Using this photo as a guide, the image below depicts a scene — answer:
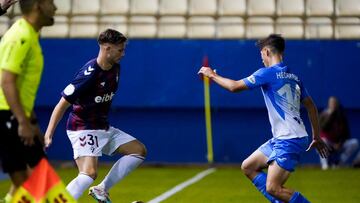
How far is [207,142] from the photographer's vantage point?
20766 mm

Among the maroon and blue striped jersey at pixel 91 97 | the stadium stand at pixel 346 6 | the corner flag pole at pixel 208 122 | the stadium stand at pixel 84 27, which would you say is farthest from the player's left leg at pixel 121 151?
the stadium stand at pixel 346 6

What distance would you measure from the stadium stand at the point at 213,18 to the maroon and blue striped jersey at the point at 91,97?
1098 centimetres

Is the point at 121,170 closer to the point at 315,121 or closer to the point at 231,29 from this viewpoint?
the point at 315,121

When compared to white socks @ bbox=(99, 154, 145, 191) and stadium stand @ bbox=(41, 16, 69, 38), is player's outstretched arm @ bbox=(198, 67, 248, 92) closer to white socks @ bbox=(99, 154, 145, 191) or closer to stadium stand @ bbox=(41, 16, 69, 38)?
white socks @ bbox=(99, 154, 145, 191)

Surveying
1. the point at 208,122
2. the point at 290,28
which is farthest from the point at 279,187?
the point at 290,28

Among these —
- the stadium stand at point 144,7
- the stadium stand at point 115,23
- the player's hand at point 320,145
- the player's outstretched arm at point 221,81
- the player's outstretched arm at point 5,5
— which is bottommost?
the player's hand at point 320,145

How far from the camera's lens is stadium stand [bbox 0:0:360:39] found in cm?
2105

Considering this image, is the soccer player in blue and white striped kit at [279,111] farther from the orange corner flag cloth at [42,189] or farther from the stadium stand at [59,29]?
the stadium stand at [59,29]

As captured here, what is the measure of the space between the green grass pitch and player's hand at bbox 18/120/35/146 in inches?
206

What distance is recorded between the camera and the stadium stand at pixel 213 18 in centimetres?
2105

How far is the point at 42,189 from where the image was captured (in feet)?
23.8

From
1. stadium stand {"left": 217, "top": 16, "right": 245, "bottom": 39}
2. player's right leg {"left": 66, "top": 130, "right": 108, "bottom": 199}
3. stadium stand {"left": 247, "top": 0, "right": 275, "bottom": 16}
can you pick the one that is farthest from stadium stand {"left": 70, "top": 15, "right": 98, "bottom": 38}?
player's right leg {"left": 66, "top": 130, "right": 108, "bottom": 199}

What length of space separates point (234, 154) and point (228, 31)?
2813 mm

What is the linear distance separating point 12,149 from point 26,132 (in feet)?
1.22
